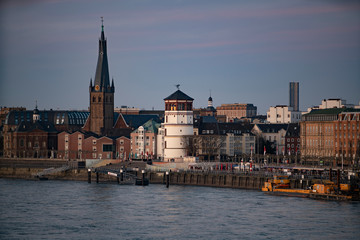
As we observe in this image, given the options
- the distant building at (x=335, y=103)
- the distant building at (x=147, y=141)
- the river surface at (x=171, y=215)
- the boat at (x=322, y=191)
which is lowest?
the river surface at (x=171, y=215)

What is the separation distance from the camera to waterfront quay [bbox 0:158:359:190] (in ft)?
436

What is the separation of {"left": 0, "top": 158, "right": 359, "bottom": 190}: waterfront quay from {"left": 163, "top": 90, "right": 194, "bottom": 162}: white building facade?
27.7ft

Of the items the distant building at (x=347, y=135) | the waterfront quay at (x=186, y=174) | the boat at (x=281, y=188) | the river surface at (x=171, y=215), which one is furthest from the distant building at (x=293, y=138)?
the boat at (x=281, y=188)

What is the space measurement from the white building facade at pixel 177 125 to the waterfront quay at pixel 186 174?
333 inches

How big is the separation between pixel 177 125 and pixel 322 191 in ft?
210

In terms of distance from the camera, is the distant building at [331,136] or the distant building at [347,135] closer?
the distant building at [347,135]

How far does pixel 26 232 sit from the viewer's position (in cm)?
9100

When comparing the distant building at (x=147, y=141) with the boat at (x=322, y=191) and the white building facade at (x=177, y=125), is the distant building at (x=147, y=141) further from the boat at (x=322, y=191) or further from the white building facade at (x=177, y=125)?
the boat at (x=322, y=191)

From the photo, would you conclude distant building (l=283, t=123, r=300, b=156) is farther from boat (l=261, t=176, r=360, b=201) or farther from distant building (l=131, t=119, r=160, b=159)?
boat (l=261, t=176, r=360, b=201)

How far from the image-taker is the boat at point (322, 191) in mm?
114688

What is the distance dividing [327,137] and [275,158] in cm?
1485

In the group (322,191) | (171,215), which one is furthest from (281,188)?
(171,215)

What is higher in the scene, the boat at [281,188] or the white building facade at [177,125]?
the white building facade at [177,125]

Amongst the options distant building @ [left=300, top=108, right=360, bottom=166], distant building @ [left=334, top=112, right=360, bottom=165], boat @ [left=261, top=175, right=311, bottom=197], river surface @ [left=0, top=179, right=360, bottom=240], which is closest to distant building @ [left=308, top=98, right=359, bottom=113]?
distant building @ [left=300, top=108, right=360, bottom=166]
